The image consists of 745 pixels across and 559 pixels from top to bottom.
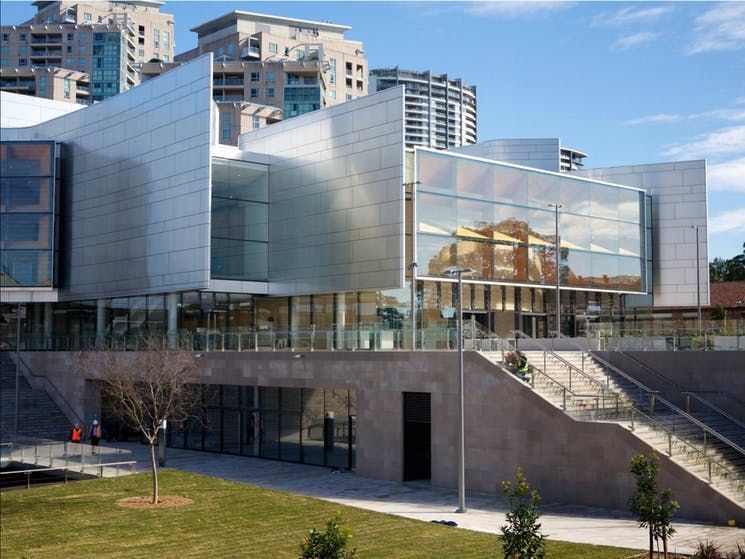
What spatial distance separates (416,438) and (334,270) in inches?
502

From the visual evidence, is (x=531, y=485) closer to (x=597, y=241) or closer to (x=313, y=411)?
(x=313, y=411)

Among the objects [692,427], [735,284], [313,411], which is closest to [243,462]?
[313,411]

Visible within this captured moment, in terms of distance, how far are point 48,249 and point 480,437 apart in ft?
117

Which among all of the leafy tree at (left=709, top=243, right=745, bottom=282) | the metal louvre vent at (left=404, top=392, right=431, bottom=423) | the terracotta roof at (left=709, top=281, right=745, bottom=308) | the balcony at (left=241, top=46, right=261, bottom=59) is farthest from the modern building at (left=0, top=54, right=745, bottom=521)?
the balcony at (left=241, top=46, right=261, bottom=59)

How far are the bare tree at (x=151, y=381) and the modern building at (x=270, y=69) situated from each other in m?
75.9

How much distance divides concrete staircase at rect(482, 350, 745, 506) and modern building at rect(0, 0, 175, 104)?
120 meters

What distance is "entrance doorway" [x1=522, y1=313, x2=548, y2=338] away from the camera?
46375 millimetres

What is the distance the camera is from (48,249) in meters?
Result: 56.2

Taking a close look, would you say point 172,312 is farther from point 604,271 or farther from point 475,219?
point 604,271

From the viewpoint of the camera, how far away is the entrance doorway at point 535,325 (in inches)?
1826

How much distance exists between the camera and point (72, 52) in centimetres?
14875

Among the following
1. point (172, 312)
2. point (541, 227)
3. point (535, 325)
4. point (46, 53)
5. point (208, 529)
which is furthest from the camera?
point (46, 53)

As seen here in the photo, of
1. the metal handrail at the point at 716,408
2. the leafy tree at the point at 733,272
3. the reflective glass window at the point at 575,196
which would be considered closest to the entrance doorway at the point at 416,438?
the metal handrail at the point at 716,408

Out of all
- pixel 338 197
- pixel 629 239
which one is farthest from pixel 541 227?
pixel 338 197
